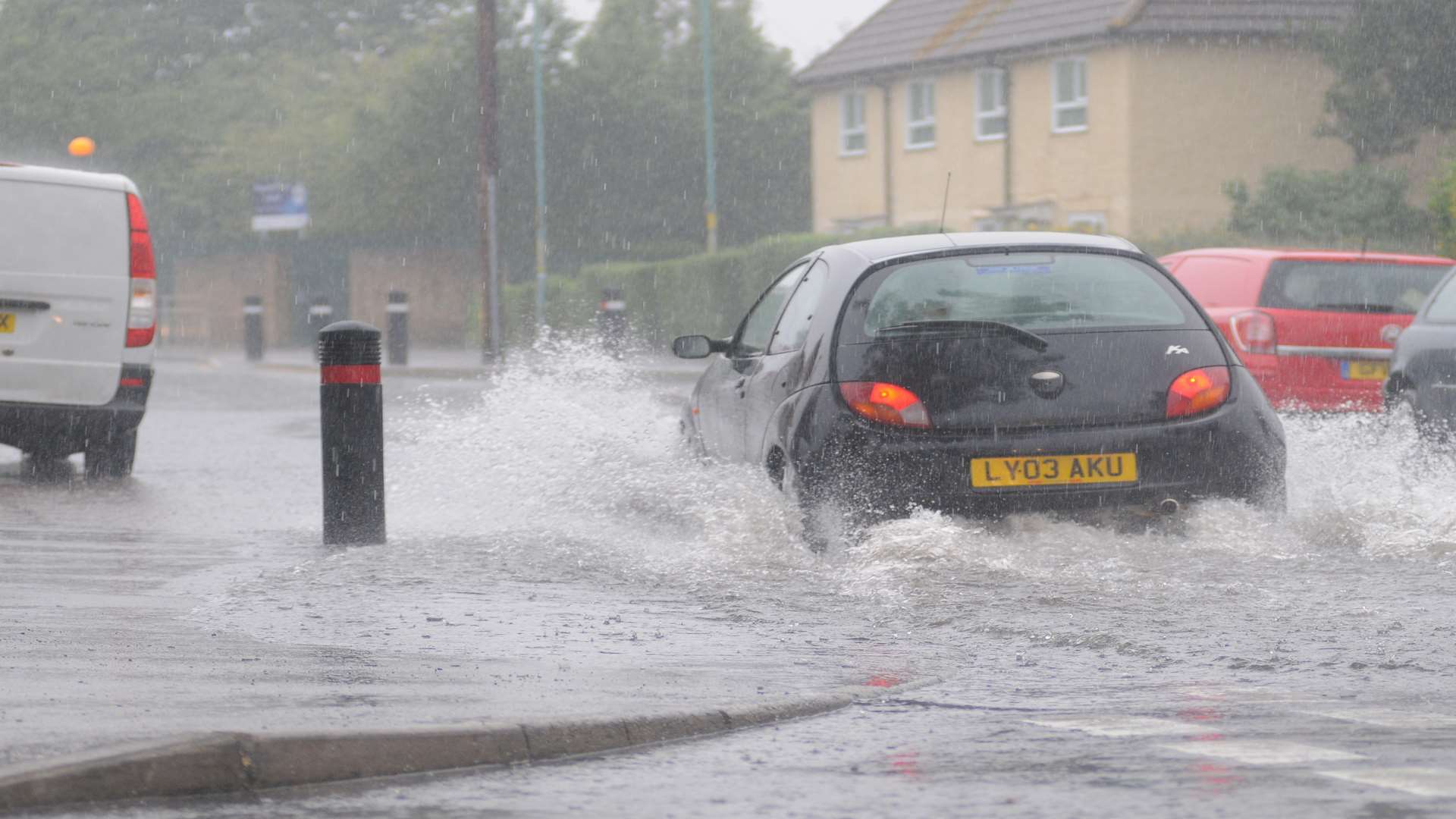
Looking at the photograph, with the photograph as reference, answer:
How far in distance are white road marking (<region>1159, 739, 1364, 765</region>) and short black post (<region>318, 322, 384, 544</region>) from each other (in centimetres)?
509

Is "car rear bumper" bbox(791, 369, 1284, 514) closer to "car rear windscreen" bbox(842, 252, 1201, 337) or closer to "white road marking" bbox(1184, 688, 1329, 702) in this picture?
"car rear windscreen" bbox(842, 252, 1201, 337)

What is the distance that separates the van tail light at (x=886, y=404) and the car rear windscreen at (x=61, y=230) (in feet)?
20.9

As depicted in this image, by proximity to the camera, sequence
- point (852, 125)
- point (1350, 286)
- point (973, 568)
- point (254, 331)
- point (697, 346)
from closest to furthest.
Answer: point (973, 568), point (697, 346), point (1350, 286), point (254, 331), point (852, 125)

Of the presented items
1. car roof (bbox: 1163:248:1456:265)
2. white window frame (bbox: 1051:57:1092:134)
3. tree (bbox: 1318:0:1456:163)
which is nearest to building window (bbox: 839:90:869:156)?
white window frame (bbox: 1051:57:1092:134)

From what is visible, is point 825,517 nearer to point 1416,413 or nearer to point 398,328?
point 1416,413

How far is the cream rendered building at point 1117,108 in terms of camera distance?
130 ft

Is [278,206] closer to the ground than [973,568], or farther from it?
farther from it

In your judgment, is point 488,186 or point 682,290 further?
point 682,290

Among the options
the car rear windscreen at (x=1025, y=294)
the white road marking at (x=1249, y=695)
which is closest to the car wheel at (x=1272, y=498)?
the car rear windscreen at (x=1025, y=294)

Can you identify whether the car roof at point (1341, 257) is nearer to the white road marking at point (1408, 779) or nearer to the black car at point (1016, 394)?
the black car at point (1016, 394)

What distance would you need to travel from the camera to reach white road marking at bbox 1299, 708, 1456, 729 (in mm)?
5148

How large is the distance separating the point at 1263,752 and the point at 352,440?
537 centimetres

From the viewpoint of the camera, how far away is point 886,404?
26.0ft

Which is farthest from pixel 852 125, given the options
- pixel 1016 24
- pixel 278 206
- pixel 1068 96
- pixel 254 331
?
pixel 254 331
